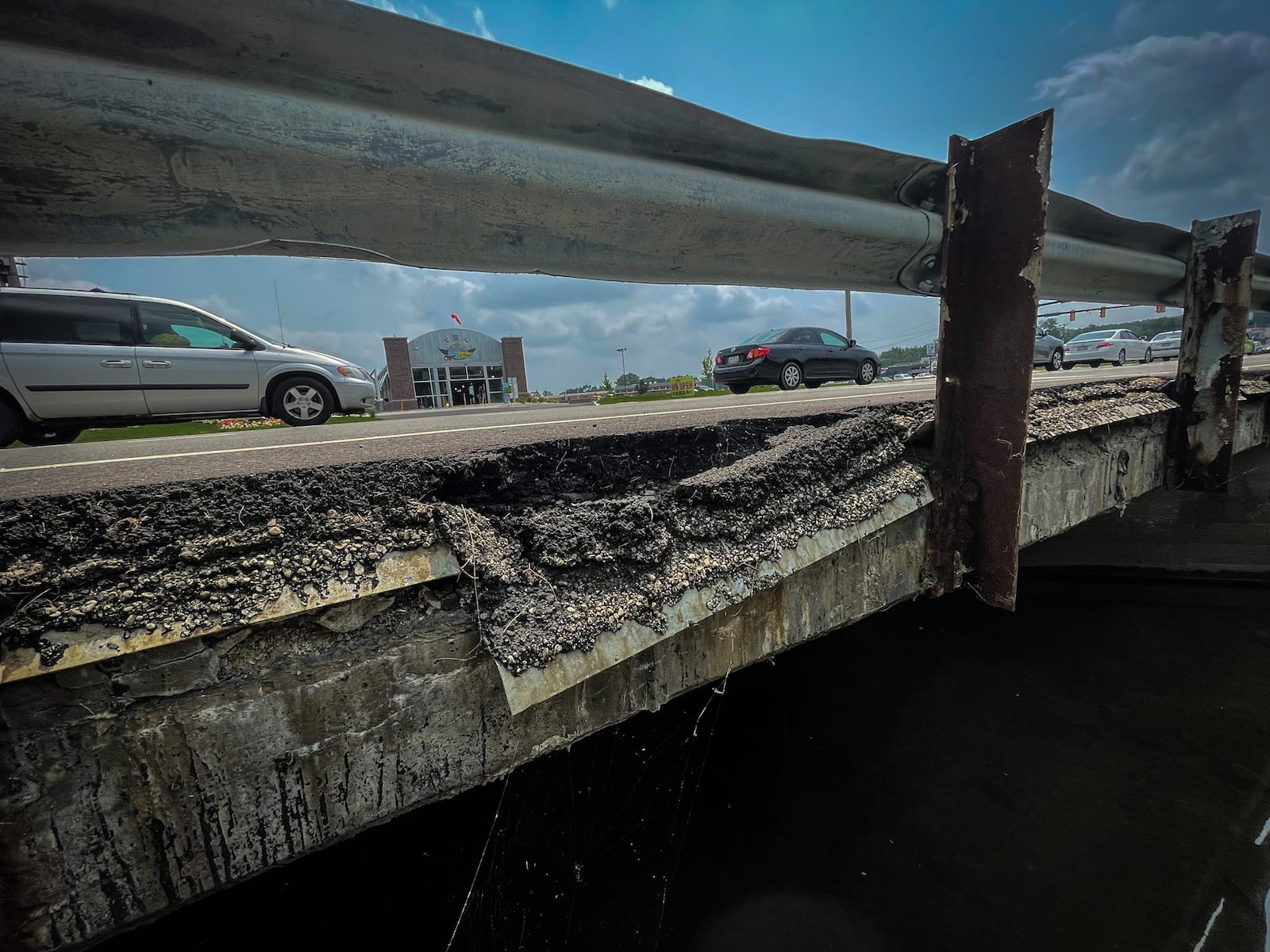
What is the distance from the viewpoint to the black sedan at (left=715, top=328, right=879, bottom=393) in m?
11.5

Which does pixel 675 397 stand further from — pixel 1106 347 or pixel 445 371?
pixel 445 371

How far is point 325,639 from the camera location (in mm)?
1218

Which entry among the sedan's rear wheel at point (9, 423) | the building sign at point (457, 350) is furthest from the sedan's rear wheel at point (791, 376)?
the building sign at point (457, 350)

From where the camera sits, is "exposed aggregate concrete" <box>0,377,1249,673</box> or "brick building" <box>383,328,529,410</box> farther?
"brick building" <box>383,328,529,410</box>

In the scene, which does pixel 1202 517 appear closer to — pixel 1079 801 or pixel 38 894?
pixel 1079 801

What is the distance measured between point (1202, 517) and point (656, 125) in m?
9.82

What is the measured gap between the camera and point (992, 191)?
1913mm

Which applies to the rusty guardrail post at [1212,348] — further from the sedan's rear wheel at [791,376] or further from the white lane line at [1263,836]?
the sedan's rear wheel at [791,376]

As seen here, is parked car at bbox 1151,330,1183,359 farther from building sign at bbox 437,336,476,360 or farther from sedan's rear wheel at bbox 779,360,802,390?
building sign at bbox 437,336,476,360

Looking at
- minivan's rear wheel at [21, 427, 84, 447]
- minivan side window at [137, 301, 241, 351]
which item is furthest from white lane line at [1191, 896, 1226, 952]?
minivan side window at [137, 301, 241, 351]

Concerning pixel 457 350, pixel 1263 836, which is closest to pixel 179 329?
pixel 1263 836

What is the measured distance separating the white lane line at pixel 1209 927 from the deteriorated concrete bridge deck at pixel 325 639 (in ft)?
9.80

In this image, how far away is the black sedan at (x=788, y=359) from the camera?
1150 centimetres

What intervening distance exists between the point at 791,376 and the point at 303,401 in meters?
9.37
